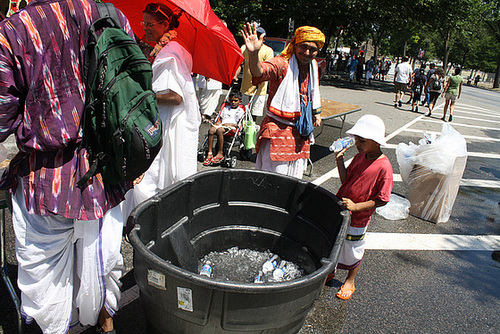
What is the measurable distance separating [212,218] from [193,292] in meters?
1.41

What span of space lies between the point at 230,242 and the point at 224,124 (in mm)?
3319

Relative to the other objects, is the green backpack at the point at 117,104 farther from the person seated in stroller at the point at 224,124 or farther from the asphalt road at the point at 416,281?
the person seated in stroller at the point at 224,124

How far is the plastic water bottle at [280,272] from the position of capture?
2.99 meters

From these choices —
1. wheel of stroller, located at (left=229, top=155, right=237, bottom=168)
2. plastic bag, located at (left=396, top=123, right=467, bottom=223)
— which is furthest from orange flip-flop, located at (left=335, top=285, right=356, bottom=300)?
wheel of stroller, located at (left=229, top=155, right=237, bottom=168)

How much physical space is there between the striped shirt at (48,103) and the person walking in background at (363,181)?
1698 mm

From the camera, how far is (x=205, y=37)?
325cm

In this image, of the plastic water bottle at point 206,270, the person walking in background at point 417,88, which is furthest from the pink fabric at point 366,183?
the person walking in background at point 417,88

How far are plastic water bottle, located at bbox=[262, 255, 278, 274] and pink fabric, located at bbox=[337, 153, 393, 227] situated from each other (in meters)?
0.73

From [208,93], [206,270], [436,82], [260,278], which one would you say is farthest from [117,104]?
[436,82]

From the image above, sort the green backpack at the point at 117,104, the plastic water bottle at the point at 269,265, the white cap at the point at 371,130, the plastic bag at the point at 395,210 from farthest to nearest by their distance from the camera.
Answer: the plastic bag at the point at 395,210 < the plastic water bottle at the point at 269,265 < the white cap at the point at 371,130 < the green backpack at the point at 117,104

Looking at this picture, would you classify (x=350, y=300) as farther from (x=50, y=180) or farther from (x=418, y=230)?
(x=50, y=180)

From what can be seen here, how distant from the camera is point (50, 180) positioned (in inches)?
71.6

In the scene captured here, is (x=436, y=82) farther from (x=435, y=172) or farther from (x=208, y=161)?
(x=208, y=161)

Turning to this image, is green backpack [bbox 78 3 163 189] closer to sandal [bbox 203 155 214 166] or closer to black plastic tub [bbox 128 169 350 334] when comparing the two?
black plastic tub [bbox 128 169 350 334]
